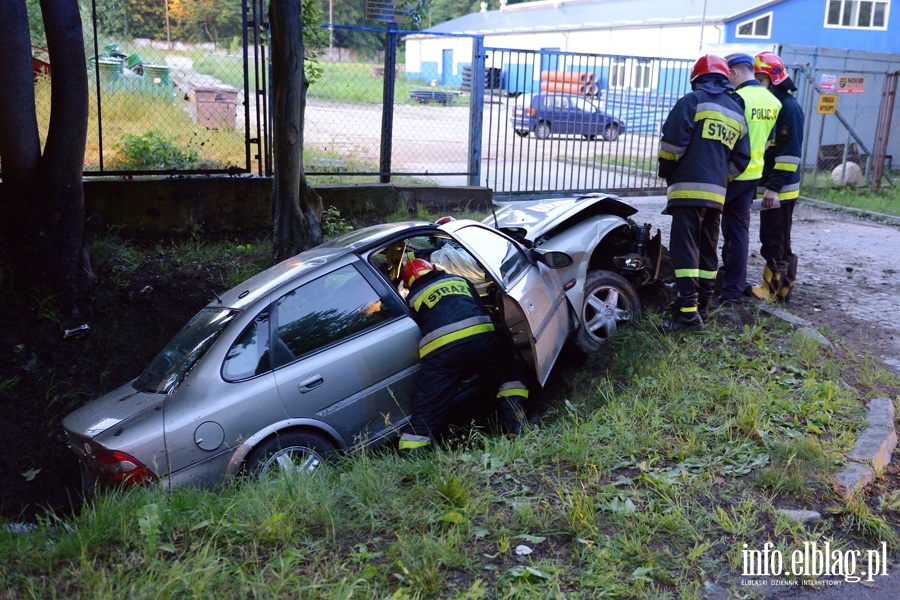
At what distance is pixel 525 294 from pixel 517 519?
198 centimetres

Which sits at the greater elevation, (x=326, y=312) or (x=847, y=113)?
(x=847, y=113)

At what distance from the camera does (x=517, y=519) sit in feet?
11.2

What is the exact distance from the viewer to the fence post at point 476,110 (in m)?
10.3

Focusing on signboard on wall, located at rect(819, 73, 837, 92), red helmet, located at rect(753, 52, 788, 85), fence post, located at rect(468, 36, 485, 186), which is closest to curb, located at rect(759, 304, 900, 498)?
red helmet, located at rect(753, 52, 788, 85)

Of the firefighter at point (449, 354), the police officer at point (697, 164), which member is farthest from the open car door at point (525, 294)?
the police officer at point (697, 164)

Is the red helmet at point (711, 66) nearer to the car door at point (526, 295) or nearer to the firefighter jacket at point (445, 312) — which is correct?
the car door at point (526, 295)

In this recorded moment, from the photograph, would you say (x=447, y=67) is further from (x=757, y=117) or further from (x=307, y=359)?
(x=307, y=359)

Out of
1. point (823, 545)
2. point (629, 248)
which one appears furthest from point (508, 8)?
point (823, 545)

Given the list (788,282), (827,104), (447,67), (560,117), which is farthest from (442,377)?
(827,104)

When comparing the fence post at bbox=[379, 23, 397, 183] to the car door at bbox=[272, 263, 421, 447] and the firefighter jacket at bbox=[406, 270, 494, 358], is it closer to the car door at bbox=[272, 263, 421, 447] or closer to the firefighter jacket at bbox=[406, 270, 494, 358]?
the firefighter jacket at bbox=[406, 270, 494, 358]

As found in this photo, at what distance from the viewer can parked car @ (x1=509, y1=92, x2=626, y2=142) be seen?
35.8ft

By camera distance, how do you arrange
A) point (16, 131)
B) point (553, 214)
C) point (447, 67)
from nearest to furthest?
point (16, 131), point (553, 214), point (447, 67)

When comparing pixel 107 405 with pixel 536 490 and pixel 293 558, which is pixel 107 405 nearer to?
pixel 293 558

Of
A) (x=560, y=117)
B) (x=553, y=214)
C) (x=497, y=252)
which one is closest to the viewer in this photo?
(x=497, y=252)
